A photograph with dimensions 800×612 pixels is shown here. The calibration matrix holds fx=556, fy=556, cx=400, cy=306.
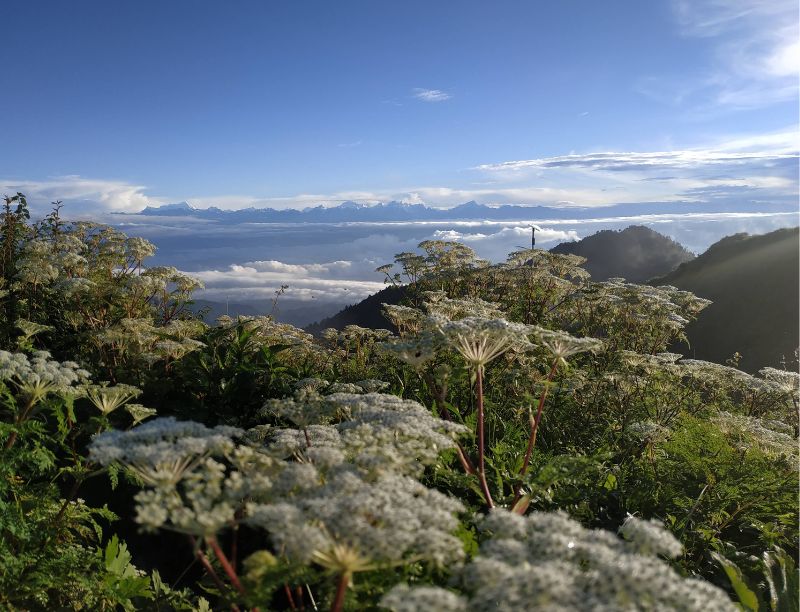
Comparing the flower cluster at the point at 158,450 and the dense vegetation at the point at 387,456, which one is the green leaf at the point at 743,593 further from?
the flower cluster at the point at 158,450

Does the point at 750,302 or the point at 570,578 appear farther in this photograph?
the point at 750,302

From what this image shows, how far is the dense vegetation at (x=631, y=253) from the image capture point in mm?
108125

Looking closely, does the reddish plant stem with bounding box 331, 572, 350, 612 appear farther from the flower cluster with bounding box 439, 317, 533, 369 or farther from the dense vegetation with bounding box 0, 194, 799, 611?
the flower cluster with bounding box 439, 317, 533, 369

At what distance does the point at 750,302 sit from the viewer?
52562mm

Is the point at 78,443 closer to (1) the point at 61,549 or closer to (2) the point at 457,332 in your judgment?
(1) the point at 61,549

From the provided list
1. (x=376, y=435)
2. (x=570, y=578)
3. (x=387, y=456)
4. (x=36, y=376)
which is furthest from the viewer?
(x=36, y=376)

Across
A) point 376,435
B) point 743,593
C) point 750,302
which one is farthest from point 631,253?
point 376,435

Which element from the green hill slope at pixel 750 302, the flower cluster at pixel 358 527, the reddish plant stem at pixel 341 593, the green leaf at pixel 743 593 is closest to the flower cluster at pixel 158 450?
the flower cluster at pixel 358 527

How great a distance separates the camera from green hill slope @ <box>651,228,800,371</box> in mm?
47062

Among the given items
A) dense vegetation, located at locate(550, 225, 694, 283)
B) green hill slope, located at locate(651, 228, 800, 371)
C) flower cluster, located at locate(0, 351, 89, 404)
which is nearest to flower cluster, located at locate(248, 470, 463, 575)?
flower cluster, located at locate(0, 351, 89, 404)

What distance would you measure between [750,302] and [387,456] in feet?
194

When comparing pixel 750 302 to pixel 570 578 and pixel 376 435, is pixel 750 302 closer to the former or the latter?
pixel 376 435

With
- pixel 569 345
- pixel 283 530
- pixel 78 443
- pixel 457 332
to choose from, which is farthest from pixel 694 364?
pixel 78 443

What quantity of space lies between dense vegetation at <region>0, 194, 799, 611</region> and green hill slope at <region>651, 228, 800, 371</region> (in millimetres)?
38372
